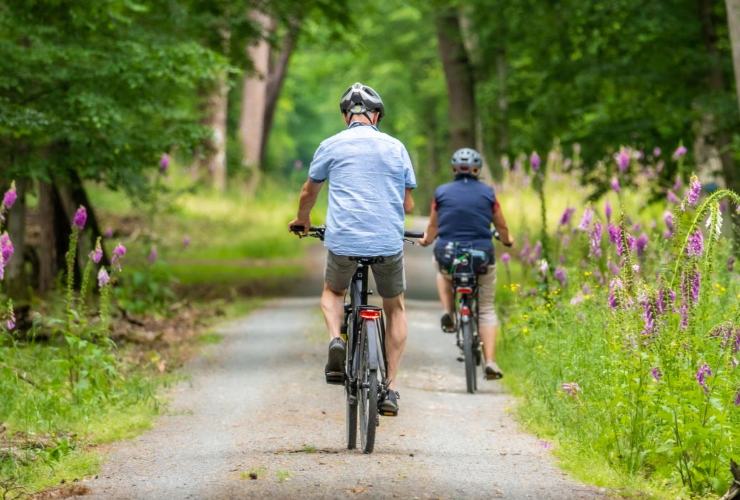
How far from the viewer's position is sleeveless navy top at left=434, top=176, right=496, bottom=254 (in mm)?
12266

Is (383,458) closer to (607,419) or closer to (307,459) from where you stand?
(307,459)

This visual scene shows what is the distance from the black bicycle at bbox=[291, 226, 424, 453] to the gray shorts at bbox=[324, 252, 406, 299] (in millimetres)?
63

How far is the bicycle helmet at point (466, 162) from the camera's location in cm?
1233

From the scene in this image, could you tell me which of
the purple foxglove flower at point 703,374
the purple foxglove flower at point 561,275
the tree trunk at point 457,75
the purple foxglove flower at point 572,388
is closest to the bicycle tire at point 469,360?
the purple foxglove flower at point 561,275

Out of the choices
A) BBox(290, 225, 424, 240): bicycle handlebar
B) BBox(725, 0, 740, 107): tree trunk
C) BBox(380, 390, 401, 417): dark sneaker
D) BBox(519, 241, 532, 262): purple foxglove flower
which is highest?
BBox(725, 0, 740, 107): tree trunk

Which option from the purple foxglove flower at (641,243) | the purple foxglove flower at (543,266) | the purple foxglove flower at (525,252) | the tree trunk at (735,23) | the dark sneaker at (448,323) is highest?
the tree trunk at (735,23)

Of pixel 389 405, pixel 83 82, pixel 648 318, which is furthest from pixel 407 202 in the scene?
pixel 83 82

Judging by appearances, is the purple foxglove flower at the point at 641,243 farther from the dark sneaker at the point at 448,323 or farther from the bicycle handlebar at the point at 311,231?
the bicycle handlebar at the point at 311,231

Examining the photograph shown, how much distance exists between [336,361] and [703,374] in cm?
220

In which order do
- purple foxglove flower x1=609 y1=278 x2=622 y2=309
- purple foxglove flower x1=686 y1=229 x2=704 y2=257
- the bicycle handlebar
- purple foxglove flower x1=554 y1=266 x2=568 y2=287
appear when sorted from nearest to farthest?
purple foxglove flower x1=686 y1=229 x2=704 y2=257
purple foxglove flower x1=609 y1=278 x2=622 y2=309
the bicycle handlebar
purple foxglove flower x1=554 y1=266 x2=568 y2=287

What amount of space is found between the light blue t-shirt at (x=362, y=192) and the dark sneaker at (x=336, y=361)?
54 cm

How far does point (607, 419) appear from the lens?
A: 8.59 meters

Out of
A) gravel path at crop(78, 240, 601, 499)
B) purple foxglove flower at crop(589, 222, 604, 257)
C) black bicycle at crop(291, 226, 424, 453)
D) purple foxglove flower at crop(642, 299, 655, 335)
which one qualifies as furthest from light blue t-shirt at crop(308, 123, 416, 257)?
purple foxglove flower at crop(589, 222, 604, 257)

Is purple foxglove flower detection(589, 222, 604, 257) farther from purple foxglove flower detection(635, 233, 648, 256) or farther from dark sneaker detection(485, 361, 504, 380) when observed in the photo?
dark sneaker detection(485, 361, 504, 380)
